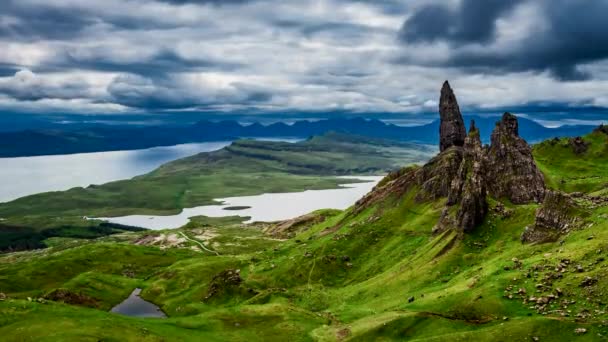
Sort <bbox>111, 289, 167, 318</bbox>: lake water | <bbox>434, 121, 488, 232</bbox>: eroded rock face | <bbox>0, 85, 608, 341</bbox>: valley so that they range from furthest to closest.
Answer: <bbox>111, 289, 167, 318</bbox>: lake water, <bbox>434, 121, 488, 232</bbox>: eroded rock face, <bbox>0, 85, 608, 341</bbox>: valley

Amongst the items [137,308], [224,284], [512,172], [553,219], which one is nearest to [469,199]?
[553,219]

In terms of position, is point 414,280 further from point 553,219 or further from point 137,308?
point 137,308

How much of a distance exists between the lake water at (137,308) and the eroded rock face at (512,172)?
98756mm

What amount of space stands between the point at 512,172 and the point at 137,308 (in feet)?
378

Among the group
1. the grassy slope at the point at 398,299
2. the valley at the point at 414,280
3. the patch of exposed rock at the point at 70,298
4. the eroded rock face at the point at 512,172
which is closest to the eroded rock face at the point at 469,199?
the valley at the point at 414,280

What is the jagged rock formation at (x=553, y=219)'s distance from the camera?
92.8 metres

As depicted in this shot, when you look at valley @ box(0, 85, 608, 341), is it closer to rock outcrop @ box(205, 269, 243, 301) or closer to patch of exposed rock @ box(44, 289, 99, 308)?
rock outcrop @ box(205, 269, 243, 301)

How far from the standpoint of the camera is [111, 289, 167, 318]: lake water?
143875mm

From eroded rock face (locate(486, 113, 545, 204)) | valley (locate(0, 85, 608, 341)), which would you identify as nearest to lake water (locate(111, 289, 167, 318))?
valley (locate(0, 85, 608, 341))

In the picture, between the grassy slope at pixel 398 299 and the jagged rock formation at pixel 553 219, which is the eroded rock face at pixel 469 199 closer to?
the grassy slope at pixel 398 299

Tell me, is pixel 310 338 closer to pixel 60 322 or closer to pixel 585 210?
pixel 60 322

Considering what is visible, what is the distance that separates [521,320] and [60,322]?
65.1 meters

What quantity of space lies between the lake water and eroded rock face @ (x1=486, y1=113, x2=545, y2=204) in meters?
98.8

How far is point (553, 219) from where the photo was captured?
9462 centimetres
